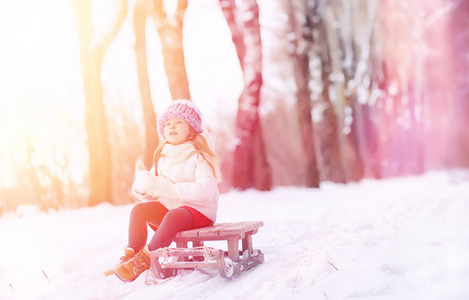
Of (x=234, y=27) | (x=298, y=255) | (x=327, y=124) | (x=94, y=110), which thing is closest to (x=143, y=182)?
(x=298, y=255)

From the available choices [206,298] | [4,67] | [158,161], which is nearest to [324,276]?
[206,298]

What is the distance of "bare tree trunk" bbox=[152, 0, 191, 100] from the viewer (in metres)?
5.87

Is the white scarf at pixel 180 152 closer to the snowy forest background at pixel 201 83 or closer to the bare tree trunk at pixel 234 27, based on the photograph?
the snowy forest background at pixel 201 83

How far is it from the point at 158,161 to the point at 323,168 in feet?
16.5

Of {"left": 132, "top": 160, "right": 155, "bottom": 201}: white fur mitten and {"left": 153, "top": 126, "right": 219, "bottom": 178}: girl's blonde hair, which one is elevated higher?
{"left": 153, "top": 126, "right": 219, "bottom": 178}: girl's blonde hair

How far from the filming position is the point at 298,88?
7105 mm

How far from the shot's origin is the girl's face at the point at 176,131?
284cm

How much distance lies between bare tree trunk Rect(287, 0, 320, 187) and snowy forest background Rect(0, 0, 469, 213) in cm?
2

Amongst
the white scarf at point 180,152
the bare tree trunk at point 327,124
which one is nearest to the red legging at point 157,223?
the white scarf at point 180,152

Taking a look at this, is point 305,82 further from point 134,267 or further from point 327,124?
point 134,267

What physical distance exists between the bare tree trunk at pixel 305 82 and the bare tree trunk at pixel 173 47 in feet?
5.55

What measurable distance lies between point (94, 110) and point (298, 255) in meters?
3.64

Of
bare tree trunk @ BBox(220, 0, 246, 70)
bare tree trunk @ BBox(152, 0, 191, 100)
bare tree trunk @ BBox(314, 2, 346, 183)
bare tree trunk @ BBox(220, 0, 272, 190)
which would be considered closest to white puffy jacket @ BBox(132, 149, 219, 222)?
bare tree trunk @ BBox(152, 0, 191, 100)

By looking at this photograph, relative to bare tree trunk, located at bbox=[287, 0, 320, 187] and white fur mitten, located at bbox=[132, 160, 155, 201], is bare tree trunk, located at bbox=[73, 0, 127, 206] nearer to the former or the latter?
bare tree trunk, located at bbox=[287, 0, 320, 187]
